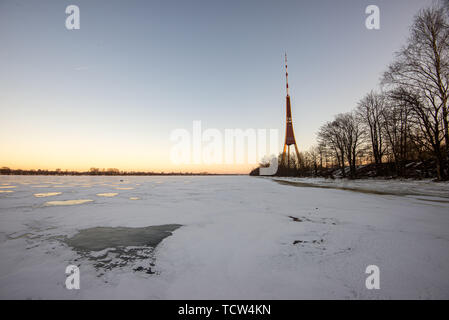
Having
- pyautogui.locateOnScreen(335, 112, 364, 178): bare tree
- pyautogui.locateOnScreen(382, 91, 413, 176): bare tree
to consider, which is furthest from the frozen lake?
pyautogui.locateOnScreen(335, 112, 364, 178): bare tree

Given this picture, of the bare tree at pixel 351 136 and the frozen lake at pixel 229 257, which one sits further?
the bare tree at pixel 351 136

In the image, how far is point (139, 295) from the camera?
1.66 m

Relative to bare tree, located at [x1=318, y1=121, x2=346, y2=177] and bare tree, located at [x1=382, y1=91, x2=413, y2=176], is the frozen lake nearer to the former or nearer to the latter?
bare tree, located at [x1=382, y1=91, x2=413, y2=176]

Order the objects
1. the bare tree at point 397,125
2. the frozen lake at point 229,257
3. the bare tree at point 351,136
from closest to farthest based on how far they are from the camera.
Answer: the frozen lake at point 229,257
the bare tree at point 397,125
the bare tree at point 351,136

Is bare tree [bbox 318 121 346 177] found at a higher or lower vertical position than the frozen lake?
higher

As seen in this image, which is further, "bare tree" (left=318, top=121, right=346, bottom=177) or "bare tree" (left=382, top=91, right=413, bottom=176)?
"bare tree" (left=318, top=121, right=346, bottom=177)

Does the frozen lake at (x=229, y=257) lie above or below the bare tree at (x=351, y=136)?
below

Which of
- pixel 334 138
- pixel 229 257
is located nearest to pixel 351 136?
pixel 334 138

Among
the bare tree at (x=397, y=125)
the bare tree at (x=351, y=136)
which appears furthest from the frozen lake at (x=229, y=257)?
the bare tree at (x=351, y=136)

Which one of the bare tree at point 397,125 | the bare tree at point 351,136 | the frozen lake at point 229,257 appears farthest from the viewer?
the bare tree at point 351,136

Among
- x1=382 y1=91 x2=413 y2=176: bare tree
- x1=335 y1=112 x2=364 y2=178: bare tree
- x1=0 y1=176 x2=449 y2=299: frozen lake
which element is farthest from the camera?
x1=335 y1=112 x2=364 y2=178: bare tree

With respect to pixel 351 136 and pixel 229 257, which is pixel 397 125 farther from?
pixel 229 257

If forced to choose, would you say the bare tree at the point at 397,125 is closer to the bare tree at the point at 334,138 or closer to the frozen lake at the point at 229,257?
the bare tree at the point at 334,138
